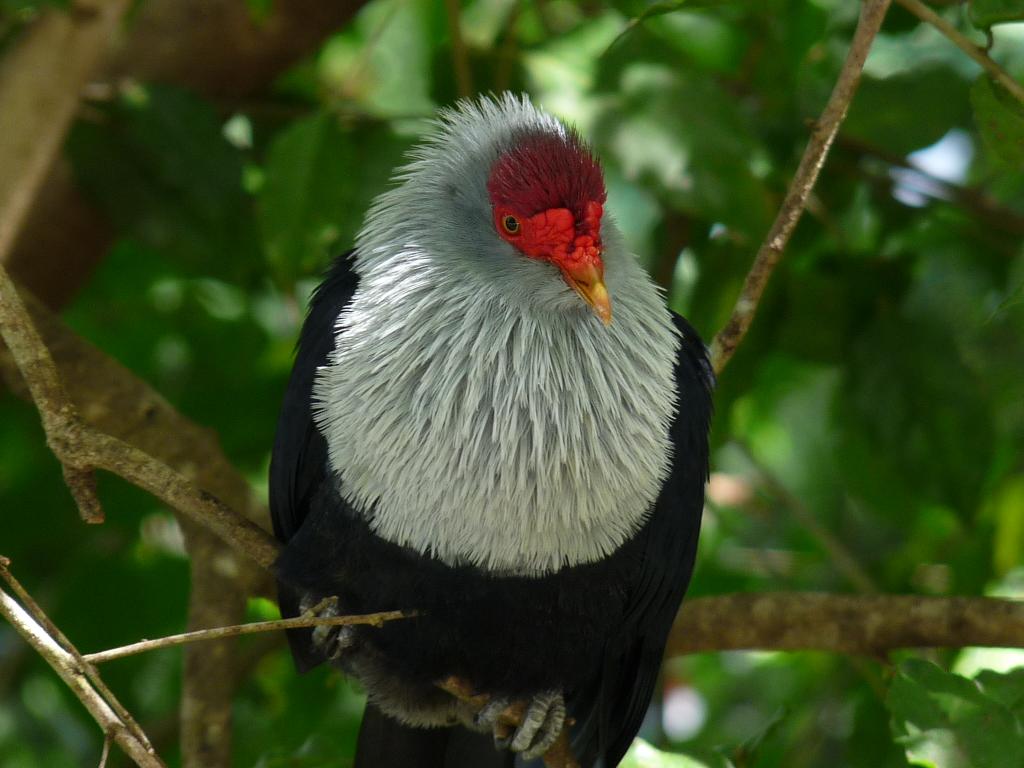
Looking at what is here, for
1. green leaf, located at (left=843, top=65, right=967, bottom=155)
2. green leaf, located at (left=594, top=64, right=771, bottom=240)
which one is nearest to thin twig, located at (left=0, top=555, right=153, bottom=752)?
green leaf, located at (left=594, top=64, right=771, bottom=240)

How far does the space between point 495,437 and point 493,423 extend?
29mm

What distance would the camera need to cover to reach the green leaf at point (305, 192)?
9.52ft

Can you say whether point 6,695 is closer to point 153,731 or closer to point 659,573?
point 153,731

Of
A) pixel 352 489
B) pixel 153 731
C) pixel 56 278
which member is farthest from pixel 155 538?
pixel 352 489

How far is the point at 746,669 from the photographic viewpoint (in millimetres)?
4977

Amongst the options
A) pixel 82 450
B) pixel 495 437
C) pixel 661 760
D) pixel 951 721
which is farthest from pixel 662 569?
pixel 82 450

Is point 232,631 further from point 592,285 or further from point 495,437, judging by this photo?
point 592,285

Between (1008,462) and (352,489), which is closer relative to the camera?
(352,489)

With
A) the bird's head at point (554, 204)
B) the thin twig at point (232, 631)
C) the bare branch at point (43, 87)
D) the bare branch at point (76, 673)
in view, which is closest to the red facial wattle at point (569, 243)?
the bird's head at point (554, 204)

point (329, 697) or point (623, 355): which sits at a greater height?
point (623, 355)

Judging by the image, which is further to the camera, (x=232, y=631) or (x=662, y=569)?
(x=662, y=569)

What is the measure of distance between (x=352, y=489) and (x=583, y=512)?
432 mm

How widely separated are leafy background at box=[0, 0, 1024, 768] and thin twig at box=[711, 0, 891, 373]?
240mm

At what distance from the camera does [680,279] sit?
362 cm
